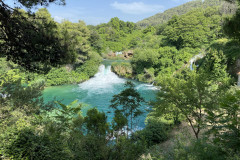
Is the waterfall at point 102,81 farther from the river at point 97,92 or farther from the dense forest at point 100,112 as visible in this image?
the dense forest at point 100,112

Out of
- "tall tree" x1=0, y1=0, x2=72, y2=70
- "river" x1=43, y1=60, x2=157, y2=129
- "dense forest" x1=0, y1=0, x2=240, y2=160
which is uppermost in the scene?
"tall tree" x1=0, y1=0, x2=72, y2=70

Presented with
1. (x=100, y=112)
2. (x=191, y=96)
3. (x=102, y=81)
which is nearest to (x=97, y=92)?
(x=102, y=81)

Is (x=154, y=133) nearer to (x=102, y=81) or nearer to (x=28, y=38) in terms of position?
(x=28, y=38)

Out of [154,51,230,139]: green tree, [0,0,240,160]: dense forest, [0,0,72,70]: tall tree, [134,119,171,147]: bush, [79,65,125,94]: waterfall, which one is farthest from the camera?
[79,65,125,94]: waterfall

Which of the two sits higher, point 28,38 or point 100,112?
point 28,38

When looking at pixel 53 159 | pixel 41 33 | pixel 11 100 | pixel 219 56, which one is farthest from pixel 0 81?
pixel 219 56

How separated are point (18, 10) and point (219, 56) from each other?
1672 cm

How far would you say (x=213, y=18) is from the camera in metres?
29.1

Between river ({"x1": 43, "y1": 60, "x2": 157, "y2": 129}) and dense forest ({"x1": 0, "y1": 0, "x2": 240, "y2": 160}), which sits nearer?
dense forest ({"x1": 0, "y1": 0, "x2": 240, "y2": 160})

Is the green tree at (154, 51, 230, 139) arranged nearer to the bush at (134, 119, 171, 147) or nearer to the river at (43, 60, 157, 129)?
the bush at (134, 119, 171, 147)

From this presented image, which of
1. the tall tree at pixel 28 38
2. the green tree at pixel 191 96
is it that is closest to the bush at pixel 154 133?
the green tree at pixel 191 96

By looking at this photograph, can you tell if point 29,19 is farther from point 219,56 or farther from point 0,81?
point 219,56

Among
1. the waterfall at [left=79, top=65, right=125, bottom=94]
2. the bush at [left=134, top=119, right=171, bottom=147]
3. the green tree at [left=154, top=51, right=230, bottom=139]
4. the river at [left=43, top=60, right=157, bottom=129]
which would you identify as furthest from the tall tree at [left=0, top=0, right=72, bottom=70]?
the waterfall at [left=79, top=65, right=125, bottom=94]

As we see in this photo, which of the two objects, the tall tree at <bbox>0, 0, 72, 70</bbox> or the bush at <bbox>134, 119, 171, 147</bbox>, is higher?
the tall tree at <bbox>0, 0, 72, 70</bbox>
